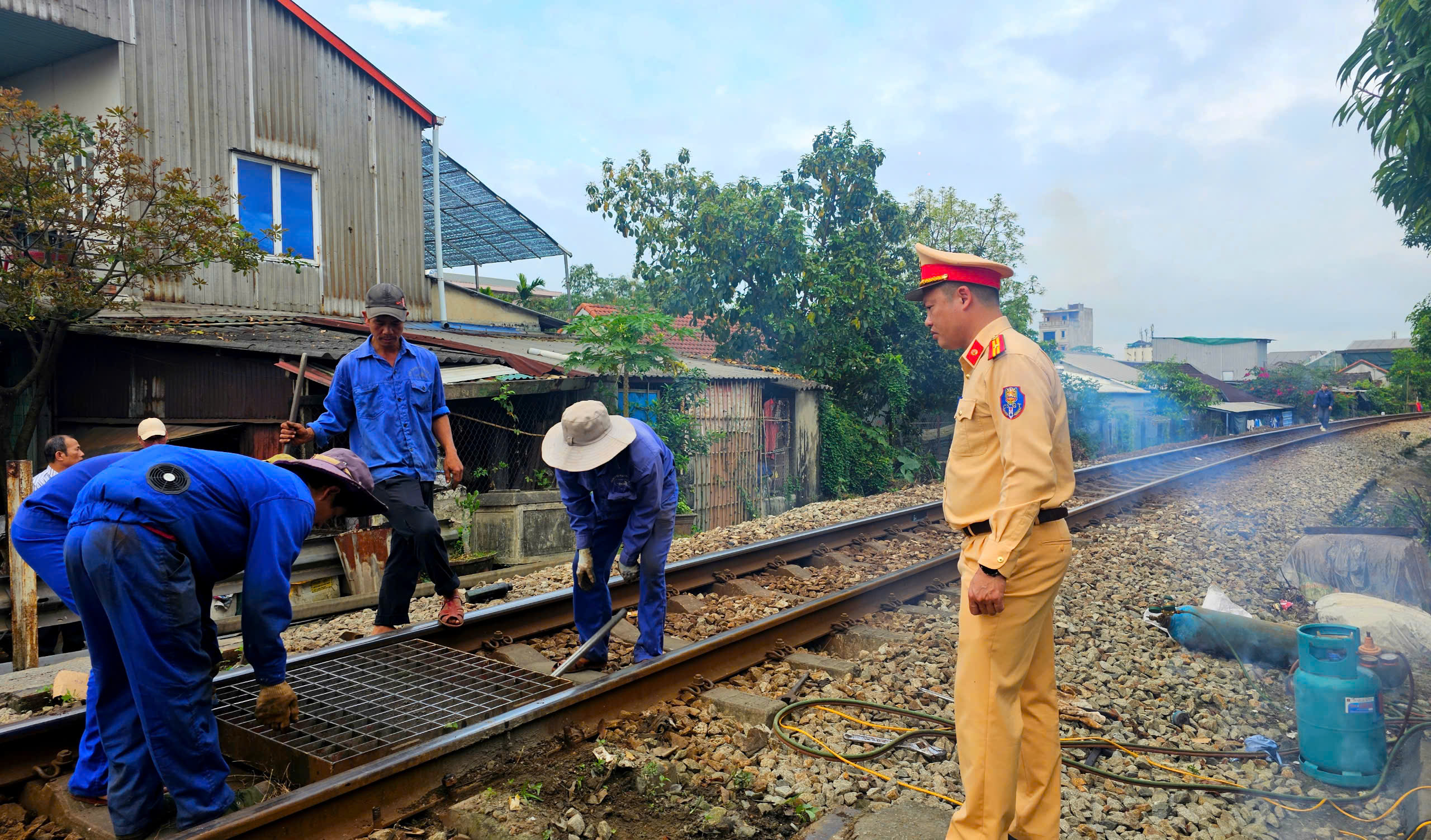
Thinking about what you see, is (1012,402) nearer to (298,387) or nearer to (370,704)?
(370,704)

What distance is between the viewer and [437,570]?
17.5ft

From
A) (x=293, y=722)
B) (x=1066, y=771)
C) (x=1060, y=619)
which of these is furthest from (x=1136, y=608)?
(x=293, y=722)

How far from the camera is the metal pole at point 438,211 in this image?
15.8m

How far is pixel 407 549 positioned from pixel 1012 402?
3.93 meters

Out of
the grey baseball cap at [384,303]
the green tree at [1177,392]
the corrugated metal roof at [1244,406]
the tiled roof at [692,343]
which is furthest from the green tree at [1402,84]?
the corrugated metal roof at [1244,406]

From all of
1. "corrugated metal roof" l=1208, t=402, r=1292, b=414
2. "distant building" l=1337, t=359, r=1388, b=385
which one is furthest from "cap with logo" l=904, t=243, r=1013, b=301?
"distant building" l=1337, t=359, r=1388, b=385

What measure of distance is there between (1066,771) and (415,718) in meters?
A: 2.94

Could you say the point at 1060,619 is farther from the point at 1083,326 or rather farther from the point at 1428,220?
the point at 1083,326

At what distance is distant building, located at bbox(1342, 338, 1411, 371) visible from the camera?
6969 centimetres

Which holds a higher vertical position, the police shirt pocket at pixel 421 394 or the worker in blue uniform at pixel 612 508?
the police shirt pocket at pixel 421 394

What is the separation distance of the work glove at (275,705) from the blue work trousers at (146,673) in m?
0.16

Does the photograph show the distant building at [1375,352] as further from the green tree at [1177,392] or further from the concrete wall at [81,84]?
the concrete wall at [81,84]

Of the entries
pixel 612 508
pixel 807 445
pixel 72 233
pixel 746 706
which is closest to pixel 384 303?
pixel 612 508

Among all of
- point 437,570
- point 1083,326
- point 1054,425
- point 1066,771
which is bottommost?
point 1066,771
